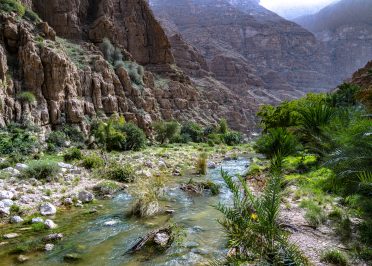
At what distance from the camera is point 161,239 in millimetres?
9086

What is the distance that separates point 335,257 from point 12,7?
1810 inches

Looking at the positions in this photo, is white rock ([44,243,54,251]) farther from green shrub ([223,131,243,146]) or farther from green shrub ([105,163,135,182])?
green shrub ([223,131,243,146])

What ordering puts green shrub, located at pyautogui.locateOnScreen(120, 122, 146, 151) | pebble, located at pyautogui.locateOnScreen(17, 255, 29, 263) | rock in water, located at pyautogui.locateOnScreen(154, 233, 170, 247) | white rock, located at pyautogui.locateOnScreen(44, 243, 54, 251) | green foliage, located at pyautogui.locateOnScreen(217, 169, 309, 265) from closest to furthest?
green foliage, located at pyautogui.locateOnScreen(217, 169, 309, 265) < pebble, located at pyautogui.locateOnScreen(17, 255, 29, 263) < white rock, located at pyautogui.locateOnScreen(44, 243, 54, 251) < rock in water, located at pyautogui.locateOnScreen(154, 233, 170, 247) < green shrub, located at pyautogui.locateOnScreen(120, 122, 146, 151)

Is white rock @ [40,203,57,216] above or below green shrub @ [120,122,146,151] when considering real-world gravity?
above

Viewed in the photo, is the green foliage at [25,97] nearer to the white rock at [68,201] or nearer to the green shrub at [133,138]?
the green shrub at [133,138]

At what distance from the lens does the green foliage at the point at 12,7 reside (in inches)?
1551

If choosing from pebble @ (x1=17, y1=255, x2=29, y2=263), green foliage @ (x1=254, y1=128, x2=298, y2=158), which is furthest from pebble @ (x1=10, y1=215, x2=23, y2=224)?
green foliage @ (x1=254, y1=128, x2=298, y2=158)

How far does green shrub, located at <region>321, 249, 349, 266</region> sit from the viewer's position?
687 centimetres

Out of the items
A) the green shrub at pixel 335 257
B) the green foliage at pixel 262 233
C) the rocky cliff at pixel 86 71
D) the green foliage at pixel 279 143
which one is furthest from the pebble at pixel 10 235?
the rocky cliff at pixel 86 71

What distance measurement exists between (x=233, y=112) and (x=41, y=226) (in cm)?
10277

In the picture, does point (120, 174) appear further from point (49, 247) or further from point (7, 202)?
point (49, 247)

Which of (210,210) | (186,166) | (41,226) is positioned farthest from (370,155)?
(186,166)

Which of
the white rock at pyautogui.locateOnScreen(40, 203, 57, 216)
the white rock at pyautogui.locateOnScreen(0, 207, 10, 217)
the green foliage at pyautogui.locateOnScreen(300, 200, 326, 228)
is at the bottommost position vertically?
the white rock at pyautogui.locateOnScreen(40, 203, 57, 216)

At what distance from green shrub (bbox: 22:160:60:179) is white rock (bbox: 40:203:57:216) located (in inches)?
193
